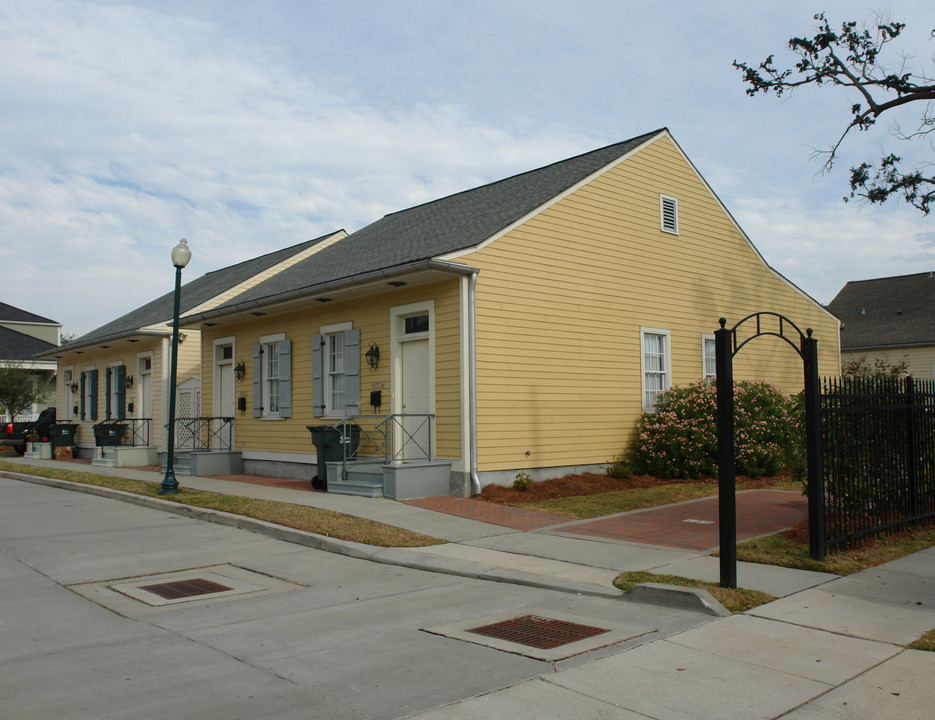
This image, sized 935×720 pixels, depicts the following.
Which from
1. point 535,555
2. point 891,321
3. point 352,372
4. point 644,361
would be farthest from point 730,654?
point 891,321

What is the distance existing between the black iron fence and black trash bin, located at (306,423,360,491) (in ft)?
27.8

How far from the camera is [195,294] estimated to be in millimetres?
25328

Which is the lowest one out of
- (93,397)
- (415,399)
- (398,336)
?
(415,399)

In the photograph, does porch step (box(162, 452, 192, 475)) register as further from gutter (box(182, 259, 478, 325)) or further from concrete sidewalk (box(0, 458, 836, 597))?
concrete sidewalk (box(0, 458, 836, 597))

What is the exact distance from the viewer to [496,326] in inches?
526

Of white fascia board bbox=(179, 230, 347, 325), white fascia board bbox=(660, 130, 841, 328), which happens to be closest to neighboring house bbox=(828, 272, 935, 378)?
white fascia board bbox=(660, 130, 841, 328)

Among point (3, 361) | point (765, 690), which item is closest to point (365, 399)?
point (765, 690)

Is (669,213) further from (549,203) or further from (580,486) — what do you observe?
(580,486)

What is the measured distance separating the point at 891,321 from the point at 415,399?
91.4ft

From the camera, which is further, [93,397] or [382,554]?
[93,397]

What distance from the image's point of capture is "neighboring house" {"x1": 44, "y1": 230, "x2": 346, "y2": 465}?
22203 millimetres

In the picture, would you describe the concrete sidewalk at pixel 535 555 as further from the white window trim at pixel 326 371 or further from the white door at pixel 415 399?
the white window trim at pixel 326 371

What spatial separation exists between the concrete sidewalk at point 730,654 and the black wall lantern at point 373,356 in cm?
629

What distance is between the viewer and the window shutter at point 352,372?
48.9 feet
